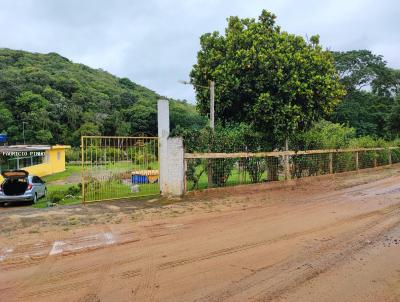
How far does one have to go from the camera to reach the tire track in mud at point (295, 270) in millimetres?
4297

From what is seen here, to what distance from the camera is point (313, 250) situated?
236 inches

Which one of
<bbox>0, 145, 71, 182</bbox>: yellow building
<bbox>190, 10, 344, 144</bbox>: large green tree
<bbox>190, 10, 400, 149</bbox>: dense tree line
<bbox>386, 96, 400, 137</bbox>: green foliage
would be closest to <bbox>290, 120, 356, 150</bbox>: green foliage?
<bbox>190, 10, 400, 149</bbox>: dense tree line

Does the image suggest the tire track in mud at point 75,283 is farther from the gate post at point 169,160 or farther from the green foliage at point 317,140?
the green foliage at point 317,140

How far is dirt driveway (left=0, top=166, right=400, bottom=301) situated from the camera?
174 inches

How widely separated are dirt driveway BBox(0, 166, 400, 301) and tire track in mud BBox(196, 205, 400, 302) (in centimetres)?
1

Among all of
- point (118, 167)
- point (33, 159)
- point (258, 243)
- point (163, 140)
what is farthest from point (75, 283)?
point (33, 159)

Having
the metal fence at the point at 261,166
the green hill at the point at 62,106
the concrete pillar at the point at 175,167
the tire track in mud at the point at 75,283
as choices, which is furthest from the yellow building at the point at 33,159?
the green hill at the point at 62,106

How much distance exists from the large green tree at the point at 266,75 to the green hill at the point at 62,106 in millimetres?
43511

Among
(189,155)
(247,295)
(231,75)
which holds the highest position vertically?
(231,75)

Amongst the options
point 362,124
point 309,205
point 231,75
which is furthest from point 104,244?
point 362,124

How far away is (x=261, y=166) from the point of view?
14734mm

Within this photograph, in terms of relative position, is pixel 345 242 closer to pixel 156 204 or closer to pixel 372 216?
pixel 372 216

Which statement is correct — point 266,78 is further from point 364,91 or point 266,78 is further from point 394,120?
point 364,91

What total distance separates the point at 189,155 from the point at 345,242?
643cm
